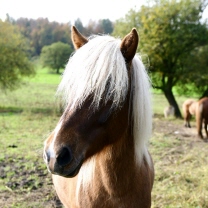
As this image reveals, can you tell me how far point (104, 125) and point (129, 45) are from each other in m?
0.52

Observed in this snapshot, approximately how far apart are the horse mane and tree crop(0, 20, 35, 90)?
14418mm

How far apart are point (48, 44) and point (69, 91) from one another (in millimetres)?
37330

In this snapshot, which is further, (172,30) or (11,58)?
(11,58)

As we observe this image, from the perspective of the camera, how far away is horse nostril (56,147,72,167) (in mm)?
1320

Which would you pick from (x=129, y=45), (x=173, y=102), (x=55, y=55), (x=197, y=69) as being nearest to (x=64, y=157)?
(x=129, y=45)

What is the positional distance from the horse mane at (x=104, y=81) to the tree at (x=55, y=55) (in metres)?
29.9

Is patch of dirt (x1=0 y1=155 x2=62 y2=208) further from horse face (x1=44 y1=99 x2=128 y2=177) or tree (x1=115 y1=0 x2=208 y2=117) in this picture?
tree (x1=115 y1=0 x2=208 y2=117)

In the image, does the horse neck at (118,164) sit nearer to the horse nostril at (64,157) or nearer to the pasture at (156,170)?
the horse nostril at (64,157)

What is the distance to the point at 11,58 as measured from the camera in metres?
15.2

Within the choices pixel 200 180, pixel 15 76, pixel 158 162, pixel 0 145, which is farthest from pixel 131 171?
pixel 15 76

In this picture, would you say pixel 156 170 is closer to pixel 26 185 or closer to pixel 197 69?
pixel 26 185

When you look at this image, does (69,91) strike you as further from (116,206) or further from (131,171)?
(116,206)

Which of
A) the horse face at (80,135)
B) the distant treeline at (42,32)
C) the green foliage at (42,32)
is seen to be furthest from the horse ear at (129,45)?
the green foliage at (42,32)

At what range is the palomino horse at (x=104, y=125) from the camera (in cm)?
140
